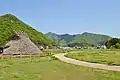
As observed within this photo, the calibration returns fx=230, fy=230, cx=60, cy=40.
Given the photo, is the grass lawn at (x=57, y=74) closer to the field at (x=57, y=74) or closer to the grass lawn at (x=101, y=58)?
the field at (x=57, y=74)

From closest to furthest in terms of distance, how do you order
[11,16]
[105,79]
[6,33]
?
[105,79]
[6,33]
[11,16]

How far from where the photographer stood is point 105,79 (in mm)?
19719

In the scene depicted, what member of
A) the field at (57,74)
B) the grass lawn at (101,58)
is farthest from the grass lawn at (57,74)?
the grass lawn at (101,58)

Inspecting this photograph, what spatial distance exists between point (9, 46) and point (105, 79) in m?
42.8

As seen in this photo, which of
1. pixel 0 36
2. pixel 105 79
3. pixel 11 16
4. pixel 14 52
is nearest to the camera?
pixel 105 79

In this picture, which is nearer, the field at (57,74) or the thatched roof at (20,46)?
the field at (57,74)

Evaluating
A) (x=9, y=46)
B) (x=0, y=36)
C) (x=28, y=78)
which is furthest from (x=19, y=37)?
→ (x=0, y=36)

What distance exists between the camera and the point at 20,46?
59.4 meters

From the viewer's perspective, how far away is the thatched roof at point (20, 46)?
2296 inches

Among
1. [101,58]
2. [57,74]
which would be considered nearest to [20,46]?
[101,58]

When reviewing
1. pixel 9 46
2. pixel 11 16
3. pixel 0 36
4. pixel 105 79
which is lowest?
pixel 105 79

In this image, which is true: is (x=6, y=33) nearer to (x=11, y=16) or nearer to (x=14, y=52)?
(x=11, y=16)

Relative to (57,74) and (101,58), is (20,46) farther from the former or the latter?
(57,74)

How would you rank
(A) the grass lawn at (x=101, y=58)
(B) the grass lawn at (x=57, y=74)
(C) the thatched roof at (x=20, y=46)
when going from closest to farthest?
1. (B) the grass lawn at (x=57, y=74)
2. (A) the grass lawn at (x=101, y=58)
3. (C) the thatched roof at (x=20, y=46)
